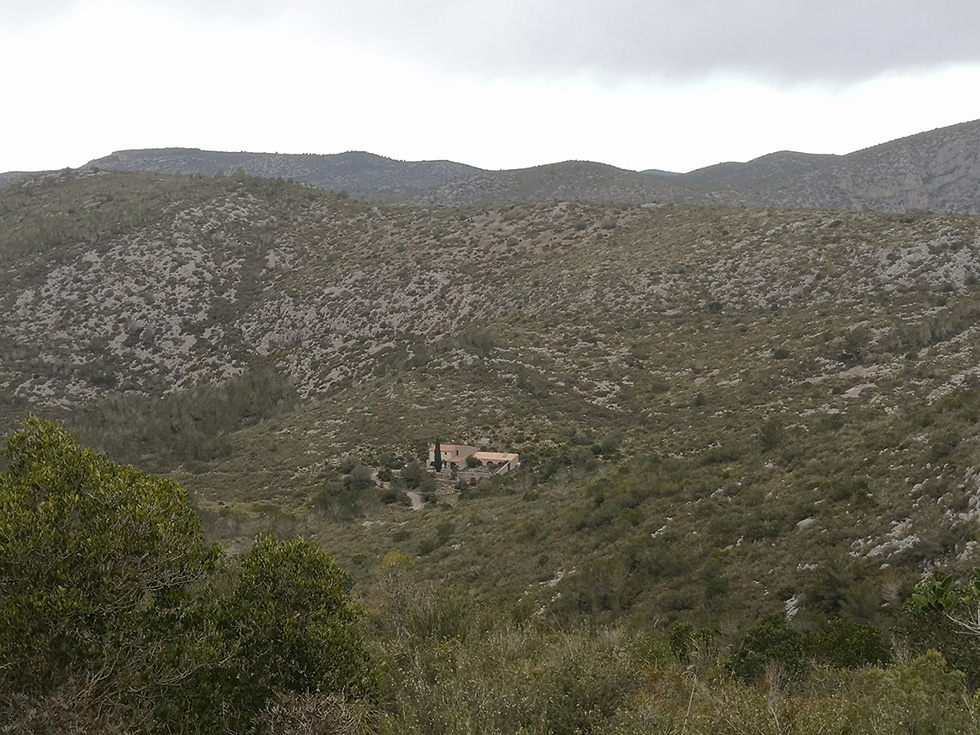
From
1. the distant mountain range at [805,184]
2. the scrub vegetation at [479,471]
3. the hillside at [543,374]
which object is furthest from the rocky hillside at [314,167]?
the hillside at [543,374]

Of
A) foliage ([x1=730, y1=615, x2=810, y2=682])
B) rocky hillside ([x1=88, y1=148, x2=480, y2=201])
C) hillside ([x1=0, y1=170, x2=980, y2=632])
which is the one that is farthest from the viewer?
rocky hillside ([x1=88, y1=148, x2=480, y2=201])

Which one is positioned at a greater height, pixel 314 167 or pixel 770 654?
pixel 314 167

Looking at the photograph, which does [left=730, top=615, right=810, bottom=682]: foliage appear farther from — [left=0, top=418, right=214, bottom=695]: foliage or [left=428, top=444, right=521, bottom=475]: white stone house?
[left=428, top=444, right=521, bottom=475]: white stone house

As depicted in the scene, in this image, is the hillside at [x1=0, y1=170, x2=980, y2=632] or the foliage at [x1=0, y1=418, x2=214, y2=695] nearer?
the foliage at [x1=0, y1=418, x2=214, y2=695]

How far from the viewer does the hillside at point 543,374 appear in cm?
1902

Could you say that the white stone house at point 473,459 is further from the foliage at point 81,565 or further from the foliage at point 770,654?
the foliage at point 81,565

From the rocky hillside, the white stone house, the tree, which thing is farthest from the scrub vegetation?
the rocky hillside

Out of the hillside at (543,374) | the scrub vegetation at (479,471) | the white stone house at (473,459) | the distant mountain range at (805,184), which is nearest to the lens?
the scrub vegetation at (479,471)

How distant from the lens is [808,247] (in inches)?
1938

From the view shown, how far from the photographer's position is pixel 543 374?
145 ft

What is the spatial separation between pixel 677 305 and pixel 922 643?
129 feet

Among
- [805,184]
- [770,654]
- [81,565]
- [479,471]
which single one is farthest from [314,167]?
[81,565]

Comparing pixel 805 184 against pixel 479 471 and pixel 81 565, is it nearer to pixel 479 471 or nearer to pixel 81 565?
pixel 479 471

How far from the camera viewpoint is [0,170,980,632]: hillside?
1902 cm
